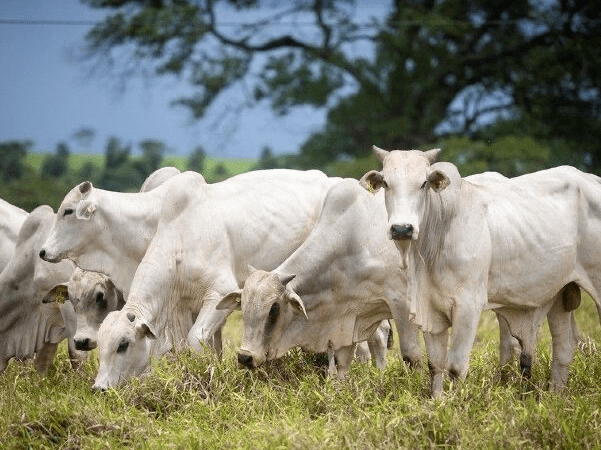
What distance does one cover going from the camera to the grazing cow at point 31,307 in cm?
870

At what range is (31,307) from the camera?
877 centimetres

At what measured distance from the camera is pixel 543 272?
6.79m

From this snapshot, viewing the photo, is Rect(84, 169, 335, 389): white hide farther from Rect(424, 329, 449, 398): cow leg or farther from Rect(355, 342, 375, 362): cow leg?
Rect(424, 329, 449, 398): cow leg

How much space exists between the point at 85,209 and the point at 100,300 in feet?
2.32

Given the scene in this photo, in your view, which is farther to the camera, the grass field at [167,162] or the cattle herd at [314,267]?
the grass field at [167,162]

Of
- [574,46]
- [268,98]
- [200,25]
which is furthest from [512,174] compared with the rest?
[200,25]

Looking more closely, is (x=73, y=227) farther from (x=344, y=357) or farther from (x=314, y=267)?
(x=344, y=357)

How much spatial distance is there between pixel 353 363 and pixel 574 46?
11.5 m

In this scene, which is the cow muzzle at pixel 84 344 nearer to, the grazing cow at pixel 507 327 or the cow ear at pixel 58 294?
the cow ear at pixel 58 294

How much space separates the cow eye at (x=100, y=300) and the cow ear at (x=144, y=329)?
2.89 feet

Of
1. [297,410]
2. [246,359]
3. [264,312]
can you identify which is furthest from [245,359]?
[297,410]

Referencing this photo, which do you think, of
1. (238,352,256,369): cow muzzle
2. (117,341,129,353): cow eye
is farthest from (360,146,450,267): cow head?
(117,341,129,353): cow eye

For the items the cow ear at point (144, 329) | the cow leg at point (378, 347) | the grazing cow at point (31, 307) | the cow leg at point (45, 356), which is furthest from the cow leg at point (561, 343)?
the cow leg at point (45, 356)

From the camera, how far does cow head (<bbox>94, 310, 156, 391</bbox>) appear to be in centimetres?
697
